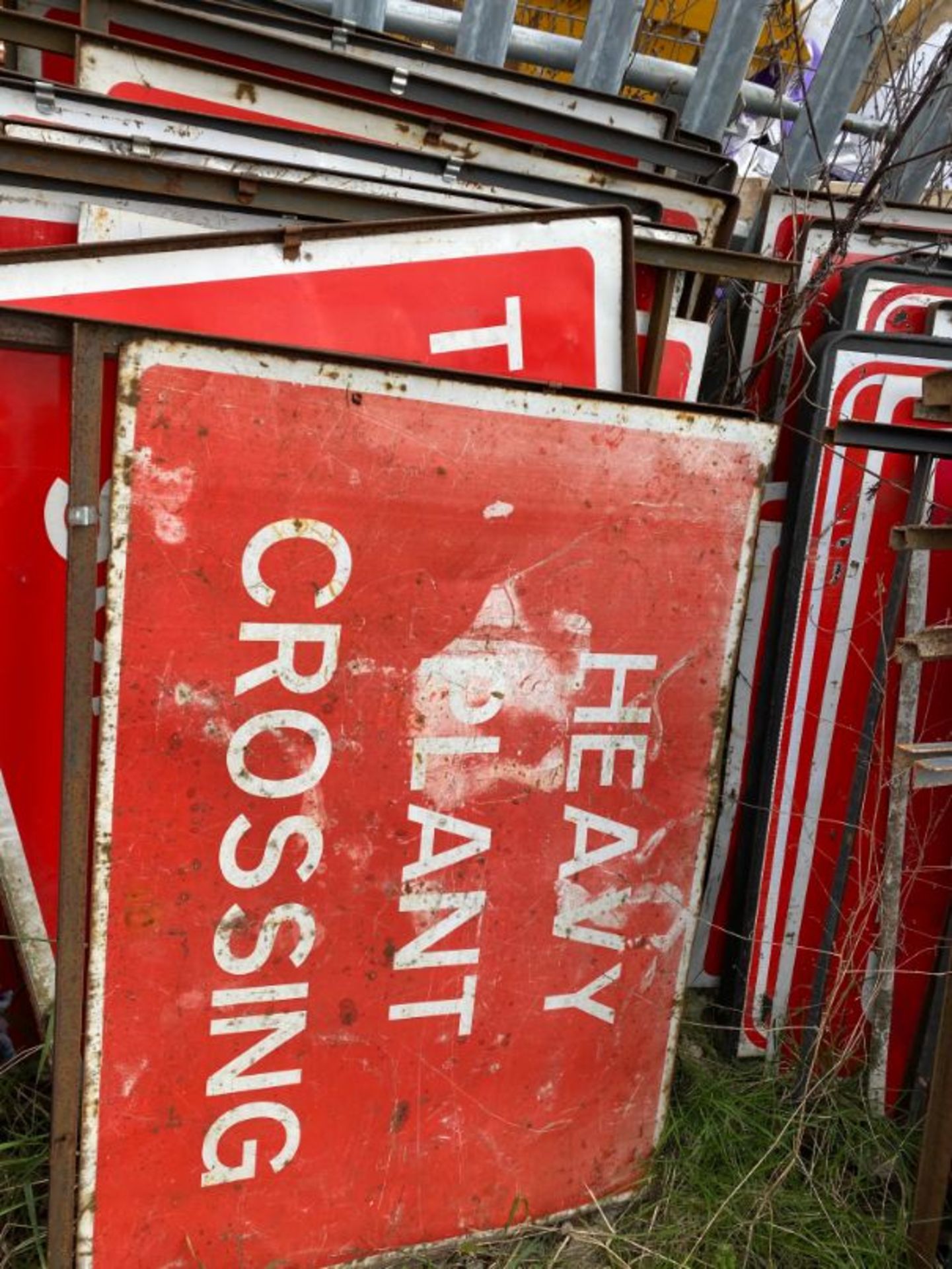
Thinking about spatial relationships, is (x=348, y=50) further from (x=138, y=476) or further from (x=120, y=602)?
(x=120, y=602)

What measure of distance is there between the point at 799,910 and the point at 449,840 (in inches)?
38.3

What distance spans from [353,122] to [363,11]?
614mm

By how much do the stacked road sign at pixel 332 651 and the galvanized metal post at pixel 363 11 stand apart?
48 cm

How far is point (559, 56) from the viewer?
2.42 m

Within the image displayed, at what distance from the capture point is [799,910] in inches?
82.7

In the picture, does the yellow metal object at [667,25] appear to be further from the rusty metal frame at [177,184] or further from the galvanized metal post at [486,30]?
the rusty metal frame at [177,184]

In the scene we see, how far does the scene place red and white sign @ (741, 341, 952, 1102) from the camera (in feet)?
6.56

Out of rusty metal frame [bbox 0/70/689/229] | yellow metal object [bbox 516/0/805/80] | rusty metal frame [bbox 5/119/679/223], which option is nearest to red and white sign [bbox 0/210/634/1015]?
rusty metal frame [bbox 5/119/679/223]

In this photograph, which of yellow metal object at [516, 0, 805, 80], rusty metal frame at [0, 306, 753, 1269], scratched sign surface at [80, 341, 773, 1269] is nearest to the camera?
rusty metal frame at [0, 306, 753, 1269]

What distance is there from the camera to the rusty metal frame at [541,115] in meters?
1.63

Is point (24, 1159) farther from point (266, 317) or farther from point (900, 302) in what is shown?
point (900, 302)

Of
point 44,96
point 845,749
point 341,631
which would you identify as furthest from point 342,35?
point 845,749

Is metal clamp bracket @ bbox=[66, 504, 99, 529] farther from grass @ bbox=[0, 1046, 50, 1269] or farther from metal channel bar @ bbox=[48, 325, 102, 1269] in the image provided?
grass @ bbox=[0, 1046, 50, 1269]

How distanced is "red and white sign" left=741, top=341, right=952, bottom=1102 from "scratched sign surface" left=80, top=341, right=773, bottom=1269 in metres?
0.44
